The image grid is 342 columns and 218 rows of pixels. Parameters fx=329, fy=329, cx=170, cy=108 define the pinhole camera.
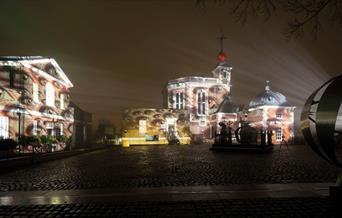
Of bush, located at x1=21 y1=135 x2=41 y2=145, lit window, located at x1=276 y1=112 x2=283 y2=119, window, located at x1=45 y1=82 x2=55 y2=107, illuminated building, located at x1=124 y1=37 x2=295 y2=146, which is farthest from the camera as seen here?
lit window, located at x1=276 y1=112 x2=283 y2=119

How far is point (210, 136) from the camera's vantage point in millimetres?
63969

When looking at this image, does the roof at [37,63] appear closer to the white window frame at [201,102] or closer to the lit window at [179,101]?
the lit window at [179,101]

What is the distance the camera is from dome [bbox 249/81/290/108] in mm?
56000

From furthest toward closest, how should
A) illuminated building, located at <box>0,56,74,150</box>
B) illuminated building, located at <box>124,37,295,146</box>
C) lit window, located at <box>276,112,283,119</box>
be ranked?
lit window, located at <box>276,112,283,119</box> → illuminated building, located at <box>124,37,295,146</box> → illuminated building, located at <box>0,56,74,150</box>

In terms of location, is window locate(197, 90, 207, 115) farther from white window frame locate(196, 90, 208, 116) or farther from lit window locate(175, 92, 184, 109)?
lit window locate(175, 92, 184, 109)

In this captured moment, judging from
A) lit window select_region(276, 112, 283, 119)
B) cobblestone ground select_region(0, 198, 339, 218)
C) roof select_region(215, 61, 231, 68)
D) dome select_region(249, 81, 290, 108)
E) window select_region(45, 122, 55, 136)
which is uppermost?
roof select_region(215, 61, 231, 68)

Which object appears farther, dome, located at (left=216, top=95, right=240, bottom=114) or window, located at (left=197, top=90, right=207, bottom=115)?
window, located at (left=197, top=90, right=207, bottom=115)

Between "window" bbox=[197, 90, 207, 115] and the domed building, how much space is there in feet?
35.2

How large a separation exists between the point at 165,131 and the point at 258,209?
49.7m

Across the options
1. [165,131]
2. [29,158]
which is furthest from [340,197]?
[165,131]

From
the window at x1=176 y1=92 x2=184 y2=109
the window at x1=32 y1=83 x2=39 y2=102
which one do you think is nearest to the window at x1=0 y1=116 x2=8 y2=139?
the window at x1=32 y1=83 x2=39 y2=102

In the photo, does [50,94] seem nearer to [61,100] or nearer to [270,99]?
[61,100]

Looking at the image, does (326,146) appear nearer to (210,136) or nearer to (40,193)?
(40,193)

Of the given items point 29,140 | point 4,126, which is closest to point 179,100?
point 4,126
